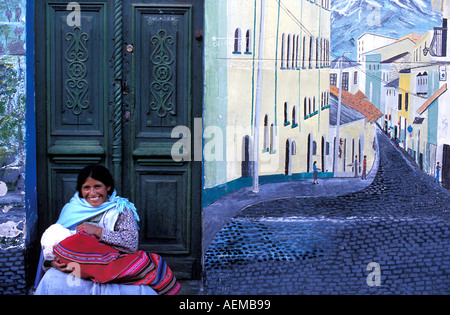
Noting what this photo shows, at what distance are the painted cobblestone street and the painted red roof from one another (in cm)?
45

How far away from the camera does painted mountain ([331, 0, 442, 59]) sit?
440 cm

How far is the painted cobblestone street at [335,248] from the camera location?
4.43 meters

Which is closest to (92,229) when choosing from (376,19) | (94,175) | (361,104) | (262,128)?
(94,175)

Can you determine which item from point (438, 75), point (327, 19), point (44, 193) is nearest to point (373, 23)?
point (327, 19)

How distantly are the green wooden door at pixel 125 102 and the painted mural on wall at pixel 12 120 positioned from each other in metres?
0.20

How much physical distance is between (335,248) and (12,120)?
9.16ft

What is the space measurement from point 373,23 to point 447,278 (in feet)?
7.14

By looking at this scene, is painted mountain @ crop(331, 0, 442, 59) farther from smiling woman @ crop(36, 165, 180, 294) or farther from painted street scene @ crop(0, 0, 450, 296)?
smiling woman @ crop(36, 165, 180, 294)

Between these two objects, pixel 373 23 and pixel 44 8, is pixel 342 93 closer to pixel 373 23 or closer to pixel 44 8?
pixel 373 23

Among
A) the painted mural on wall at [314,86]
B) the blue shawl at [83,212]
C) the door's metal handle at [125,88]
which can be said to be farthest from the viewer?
the door's metal handle at [125,88]

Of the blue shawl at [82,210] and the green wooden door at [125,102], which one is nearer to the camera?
the blue shawl at [82,210]

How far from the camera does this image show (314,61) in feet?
14.7

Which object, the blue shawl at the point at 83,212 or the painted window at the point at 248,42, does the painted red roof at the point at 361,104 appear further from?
the blue shawl at the point at 83,212

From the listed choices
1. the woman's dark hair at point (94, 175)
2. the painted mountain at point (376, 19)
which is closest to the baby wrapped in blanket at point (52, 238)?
the woman's dark hair at point (94, 175)
